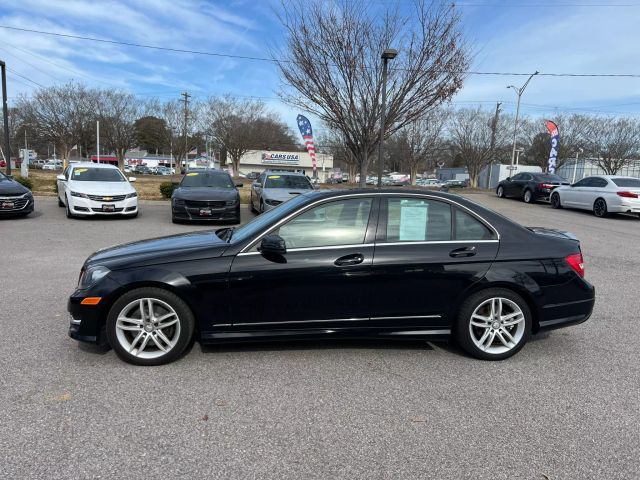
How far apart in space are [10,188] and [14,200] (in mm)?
477

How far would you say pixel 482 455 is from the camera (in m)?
2.78

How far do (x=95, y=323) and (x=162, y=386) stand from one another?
0.82 meters

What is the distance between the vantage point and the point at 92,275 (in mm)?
3875

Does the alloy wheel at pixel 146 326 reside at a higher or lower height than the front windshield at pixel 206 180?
lower

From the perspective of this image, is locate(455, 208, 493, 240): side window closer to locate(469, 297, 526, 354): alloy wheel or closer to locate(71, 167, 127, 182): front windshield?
locate(469, 297, 526, 354): alloy wheel

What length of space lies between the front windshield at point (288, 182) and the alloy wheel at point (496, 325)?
1028 centimetres

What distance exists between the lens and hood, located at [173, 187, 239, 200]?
40.7ft

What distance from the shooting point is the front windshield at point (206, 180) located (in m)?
13.7

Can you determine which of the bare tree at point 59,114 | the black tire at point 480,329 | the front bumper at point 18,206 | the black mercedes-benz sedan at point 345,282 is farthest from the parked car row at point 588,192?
the bare tree at point 59,114

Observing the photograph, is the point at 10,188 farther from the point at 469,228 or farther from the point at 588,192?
the point at 588,192

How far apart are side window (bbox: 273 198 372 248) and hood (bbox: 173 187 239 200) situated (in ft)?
28.8

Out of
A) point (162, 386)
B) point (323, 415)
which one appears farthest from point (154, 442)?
point (323, 415)

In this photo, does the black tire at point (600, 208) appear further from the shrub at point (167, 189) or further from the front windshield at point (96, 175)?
the front windshield at point (96, 175)

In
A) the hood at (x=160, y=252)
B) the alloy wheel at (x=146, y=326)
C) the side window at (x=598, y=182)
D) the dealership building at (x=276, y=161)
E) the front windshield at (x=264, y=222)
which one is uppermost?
the dealership building at (x=276, y=161)
